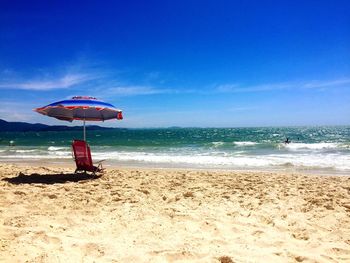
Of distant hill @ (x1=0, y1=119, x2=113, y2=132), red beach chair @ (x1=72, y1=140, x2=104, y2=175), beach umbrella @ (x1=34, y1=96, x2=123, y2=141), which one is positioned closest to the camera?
beach umbrella @ (x1=34, y1=96, x2=123, y2=141)

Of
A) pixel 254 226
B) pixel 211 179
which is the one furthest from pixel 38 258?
pixel 211 179

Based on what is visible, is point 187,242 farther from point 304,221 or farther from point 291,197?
point 291,197

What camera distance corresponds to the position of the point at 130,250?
401 centimetres

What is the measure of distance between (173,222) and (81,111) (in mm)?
6421

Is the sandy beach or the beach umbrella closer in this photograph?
the sandy beach

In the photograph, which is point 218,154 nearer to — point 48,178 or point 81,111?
point 81,111

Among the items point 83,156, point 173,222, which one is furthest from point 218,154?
point 173,222

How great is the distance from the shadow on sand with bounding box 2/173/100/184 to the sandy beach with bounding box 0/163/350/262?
18 cm

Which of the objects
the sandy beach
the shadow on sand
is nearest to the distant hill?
the shadow on sand

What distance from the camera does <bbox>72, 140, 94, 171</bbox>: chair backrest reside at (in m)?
9.62

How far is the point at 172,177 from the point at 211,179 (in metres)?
1.15

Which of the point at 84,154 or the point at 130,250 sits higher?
the point at 84,154

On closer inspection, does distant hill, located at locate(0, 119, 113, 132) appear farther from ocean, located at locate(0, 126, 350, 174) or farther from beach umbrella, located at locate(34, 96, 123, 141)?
beach umbrella, located at locate(34, 96, 123, 141)

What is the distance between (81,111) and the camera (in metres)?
10.5
